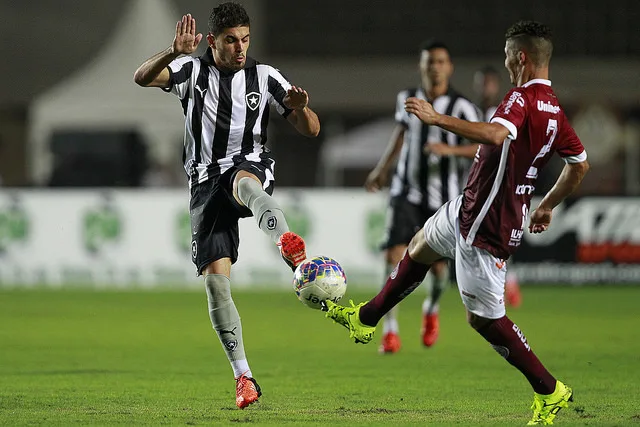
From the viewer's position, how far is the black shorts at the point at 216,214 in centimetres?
688

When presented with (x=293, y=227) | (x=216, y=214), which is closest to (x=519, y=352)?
(x=216, y=214)

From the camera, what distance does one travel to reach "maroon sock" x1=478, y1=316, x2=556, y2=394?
20.3 feet

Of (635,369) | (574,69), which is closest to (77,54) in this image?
(574,69)

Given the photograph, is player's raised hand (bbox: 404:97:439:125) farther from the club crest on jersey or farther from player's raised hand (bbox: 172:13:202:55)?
the club crest on jersey

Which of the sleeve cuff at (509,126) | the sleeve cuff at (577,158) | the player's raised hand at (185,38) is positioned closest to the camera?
the sleeve cuff at (509,126)

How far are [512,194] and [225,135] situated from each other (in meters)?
1.75

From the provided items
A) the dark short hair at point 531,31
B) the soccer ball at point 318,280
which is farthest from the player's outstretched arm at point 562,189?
the soccer ball at point 318,280

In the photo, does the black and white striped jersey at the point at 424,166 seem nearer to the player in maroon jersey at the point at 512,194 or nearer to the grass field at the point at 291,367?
the grass field at the point at 291,367

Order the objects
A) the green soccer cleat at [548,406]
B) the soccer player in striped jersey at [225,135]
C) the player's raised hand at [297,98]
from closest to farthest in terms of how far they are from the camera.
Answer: the green soccer cleat at [548,406], the player's raised hand at [297,98], the soccer player in striped jersey at [225,135]

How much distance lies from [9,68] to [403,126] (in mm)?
17404

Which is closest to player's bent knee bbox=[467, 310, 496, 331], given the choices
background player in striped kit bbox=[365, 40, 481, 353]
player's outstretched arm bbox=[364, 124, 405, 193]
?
background player in striped kit bbox=[365, 40, 481, 353]

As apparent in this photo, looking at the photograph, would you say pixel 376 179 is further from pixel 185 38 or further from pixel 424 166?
pixel 185 38


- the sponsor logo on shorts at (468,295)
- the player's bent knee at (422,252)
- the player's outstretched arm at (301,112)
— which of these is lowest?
the sponsor logo on shorts at (468,295)

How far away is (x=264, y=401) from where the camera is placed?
7.02 meters
